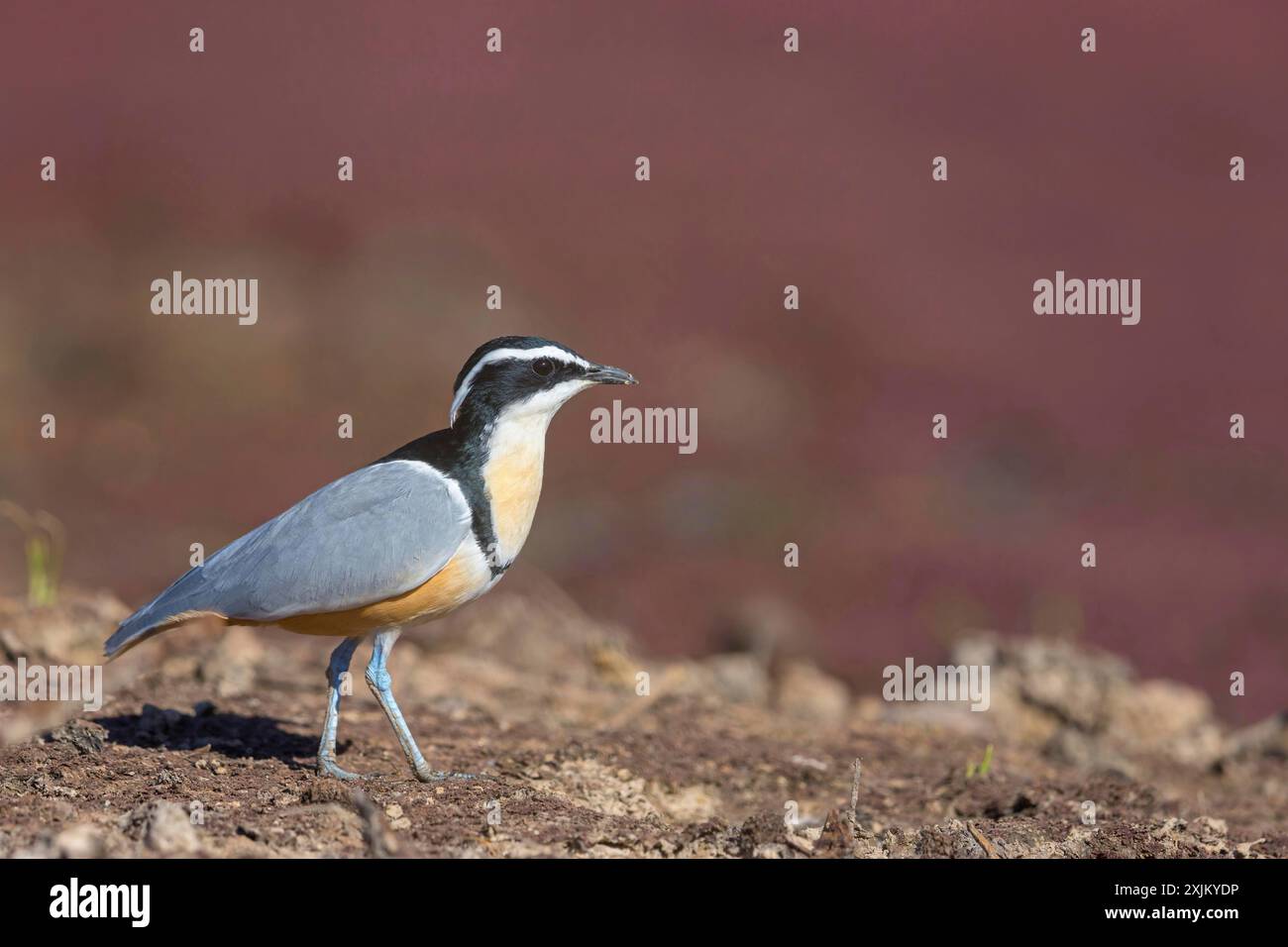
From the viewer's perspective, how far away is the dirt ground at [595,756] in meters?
5.45

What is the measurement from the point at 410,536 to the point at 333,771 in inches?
41.7

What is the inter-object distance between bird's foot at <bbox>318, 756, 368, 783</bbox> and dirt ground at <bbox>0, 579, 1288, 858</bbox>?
0.12m

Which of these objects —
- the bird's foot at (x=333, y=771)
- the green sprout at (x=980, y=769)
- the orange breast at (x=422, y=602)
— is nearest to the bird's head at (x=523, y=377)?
the orange breast at (x=422, y=602)

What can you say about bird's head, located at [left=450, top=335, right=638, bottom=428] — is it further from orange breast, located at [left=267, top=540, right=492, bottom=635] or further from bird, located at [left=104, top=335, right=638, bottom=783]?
orange breast, located at [left=267, top=540, right=492, bottom=635]

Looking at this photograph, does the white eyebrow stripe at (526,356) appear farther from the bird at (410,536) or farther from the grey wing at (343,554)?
the grey wing at (343,554)

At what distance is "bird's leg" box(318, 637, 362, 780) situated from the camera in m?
6.35

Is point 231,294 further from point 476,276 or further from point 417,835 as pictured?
point 417,835

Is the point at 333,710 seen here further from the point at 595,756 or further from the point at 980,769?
the point at 980,769

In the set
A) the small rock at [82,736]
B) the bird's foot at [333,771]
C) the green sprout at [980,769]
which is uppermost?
the small rock at [82,736]

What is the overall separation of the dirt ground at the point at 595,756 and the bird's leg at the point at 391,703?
0.31 ft

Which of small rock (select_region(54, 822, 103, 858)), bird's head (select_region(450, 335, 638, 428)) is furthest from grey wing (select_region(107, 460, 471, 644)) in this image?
small rock (select_region(54, 822, 103, 858))

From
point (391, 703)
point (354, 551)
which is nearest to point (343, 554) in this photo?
point (354, 551)

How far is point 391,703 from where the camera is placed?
21.3 ft

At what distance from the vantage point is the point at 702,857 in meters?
5.38
